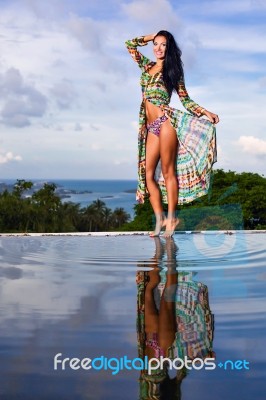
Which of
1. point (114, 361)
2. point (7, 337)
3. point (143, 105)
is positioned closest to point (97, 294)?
point (7, 337)

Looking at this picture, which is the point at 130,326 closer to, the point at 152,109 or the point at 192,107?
the point at 152,109

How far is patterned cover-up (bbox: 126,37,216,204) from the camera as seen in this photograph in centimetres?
750

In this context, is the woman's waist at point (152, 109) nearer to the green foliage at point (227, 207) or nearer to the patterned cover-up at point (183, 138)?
the patterned cover-up at point (183, 138)

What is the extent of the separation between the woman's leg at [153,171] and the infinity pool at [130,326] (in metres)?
1.65

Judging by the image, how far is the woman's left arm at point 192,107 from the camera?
7625 millimetres

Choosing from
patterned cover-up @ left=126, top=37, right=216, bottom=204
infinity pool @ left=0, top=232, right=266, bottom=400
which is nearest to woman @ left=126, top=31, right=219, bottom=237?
patterned cover-up @ left=126, top=37, right=216, bottom=204

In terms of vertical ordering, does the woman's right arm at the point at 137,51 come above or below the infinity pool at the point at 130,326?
above

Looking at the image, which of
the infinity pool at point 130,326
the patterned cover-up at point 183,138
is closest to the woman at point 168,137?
the patterned cover-up at point 183,138

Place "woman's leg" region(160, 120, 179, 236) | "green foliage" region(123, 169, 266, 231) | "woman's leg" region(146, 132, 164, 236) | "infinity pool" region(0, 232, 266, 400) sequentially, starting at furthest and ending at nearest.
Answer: "green foliage" region(123, 169, 266, 231), "woman's leg" region(146, 132, 164, 236), "woman's leg" region(160, 120, 179, 236), "infinity pool" region(0, 232, 266, 400)

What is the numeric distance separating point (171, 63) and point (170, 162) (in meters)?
1.16

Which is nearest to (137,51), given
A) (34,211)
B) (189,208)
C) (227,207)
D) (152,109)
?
(152,109)

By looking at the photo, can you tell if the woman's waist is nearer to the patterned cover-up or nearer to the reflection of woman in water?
the patterned cover-up

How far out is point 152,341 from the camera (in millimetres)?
3037

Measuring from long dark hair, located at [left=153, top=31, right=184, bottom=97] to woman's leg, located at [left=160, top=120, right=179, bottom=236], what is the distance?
1.54 ft
